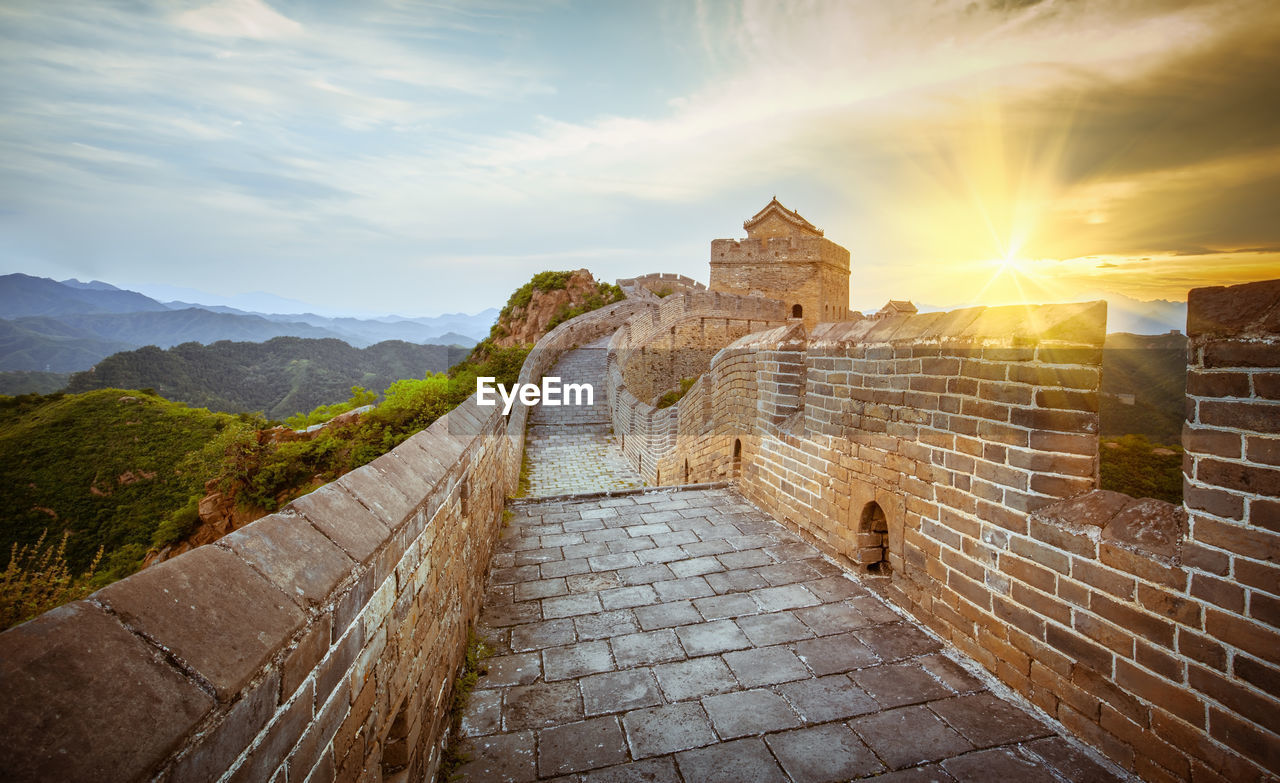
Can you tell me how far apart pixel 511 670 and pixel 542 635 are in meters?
0.38

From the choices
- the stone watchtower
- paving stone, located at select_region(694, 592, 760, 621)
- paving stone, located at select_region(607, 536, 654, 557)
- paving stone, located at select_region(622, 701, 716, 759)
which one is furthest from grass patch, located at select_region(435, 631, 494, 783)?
the stone watchtower

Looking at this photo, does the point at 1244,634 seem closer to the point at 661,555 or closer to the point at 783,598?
the point at 783,598

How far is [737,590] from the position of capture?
12.7 ft

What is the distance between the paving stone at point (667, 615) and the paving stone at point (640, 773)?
1.09m

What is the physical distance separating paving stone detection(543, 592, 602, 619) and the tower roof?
31151 millimetres

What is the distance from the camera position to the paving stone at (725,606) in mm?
3557

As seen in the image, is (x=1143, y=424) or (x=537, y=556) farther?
(x=537, y=556)

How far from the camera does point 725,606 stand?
3.65 meters

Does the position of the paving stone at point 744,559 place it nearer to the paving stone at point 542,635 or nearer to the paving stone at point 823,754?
the paving stone at point 542,635

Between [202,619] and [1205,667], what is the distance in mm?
3168

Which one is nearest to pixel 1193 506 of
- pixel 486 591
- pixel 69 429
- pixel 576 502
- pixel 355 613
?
pixel 355 613

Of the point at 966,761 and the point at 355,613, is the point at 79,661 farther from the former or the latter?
the point at 966,761

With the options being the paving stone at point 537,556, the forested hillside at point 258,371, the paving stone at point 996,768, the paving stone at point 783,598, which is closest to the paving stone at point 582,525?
the paving stone at point 537,556

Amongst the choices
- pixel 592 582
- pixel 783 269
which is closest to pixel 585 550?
pixel 592 582
